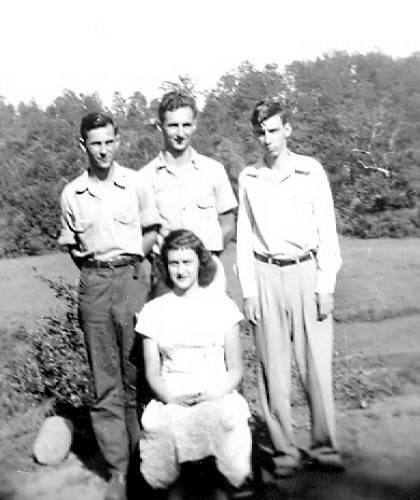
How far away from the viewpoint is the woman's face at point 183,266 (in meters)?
3.64

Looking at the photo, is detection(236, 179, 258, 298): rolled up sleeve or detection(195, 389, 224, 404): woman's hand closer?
detection(195, 389, 224, 404): woman's hand

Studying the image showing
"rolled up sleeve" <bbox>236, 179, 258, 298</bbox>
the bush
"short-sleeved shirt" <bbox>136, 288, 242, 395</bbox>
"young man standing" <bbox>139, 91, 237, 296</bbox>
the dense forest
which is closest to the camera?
"short-sleeved shirt" <bbox>136, 288, 242, 395</bbox>

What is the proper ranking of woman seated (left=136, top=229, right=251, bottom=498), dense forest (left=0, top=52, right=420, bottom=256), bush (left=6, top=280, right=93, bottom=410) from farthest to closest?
dense forest (left=0, top=52, right=420, bottom=256) < bush (left=6, top=280, right=93, bottom=410) < woman seated (left=136, top=229, right=251, bottom=498)

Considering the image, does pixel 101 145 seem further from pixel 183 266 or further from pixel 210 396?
pixel 210 396

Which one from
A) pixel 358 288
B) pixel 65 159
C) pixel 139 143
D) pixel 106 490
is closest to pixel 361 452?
pixel 106 490

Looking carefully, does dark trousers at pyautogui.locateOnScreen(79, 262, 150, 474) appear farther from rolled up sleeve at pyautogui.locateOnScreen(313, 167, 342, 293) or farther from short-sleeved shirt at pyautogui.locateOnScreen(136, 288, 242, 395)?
rolled up sleeve at pyautogui.locateOnScreen(313, 167, 342, 293)

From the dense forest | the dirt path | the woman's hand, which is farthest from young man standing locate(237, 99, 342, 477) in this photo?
the dense forest

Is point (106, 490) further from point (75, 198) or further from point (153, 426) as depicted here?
point (75, 198)

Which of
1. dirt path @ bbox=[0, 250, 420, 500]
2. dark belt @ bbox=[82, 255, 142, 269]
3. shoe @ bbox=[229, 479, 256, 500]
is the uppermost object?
dark belt @ bbox=[82, 255, 142, 269]

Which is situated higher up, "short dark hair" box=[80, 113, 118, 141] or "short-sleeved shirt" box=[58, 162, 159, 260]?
"short dark hair" box=[80, 113, 118, 141]

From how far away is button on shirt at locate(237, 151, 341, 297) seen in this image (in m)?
3.92

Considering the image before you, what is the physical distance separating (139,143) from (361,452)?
1439 centimetres

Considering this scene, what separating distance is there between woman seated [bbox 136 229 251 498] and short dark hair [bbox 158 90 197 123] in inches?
28.6

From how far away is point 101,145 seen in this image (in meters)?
3.87
